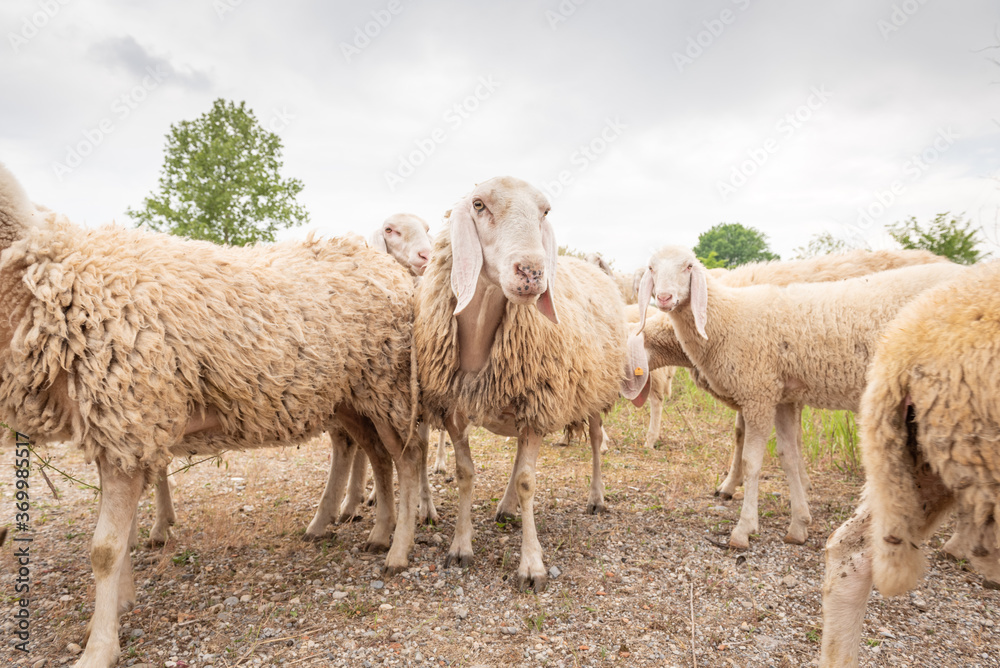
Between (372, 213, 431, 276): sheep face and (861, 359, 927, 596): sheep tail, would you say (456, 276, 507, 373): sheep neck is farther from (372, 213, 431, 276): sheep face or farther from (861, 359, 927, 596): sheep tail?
(861, 359, 927, 596): sheep tail

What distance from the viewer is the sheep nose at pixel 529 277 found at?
2986mm

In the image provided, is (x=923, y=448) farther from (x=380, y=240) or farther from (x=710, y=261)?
(x=710, y=261)

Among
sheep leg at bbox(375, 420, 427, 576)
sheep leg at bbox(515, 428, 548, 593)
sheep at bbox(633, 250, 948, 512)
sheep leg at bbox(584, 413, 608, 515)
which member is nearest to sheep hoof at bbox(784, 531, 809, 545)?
sheep at bbox(633, 250, 948, 512)

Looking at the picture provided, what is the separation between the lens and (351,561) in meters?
3.81

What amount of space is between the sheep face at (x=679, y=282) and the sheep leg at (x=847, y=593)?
7.57ft

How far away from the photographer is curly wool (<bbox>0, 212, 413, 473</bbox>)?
8.25ft

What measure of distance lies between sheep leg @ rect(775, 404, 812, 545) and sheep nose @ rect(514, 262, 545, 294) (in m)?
2.68

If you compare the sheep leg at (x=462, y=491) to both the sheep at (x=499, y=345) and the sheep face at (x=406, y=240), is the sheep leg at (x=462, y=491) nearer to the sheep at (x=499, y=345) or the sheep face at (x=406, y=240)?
the sheep at (x=499, y=345)

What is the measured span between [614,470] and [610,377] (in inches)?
78.1

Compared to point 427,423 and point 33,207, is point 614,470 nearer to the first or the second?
point 427,423

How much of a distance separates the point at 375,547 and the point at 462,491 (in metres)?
0.78

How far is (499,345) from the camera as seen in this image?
3.64 meters

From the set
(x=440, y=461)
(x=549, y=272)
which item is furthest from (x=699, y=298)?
(x=440, y=461)

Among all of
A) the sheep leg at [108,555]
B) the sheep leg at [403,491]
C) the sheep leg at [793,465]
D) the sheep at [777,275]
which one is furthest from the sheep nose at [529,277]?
the sheep leg at [793,465]
